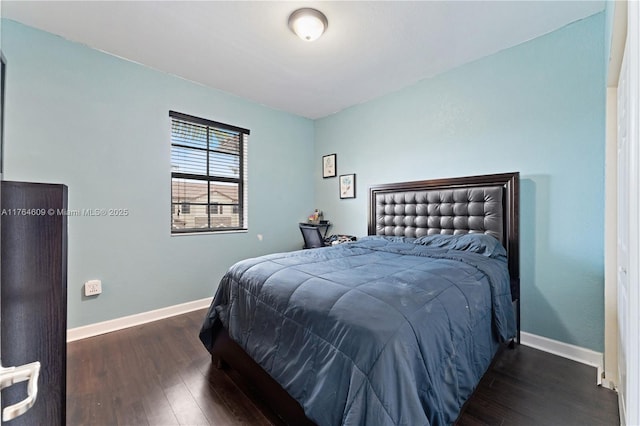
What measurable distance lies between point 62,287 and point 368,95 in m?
3.44

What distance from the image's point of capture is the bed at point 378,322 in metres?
1.04

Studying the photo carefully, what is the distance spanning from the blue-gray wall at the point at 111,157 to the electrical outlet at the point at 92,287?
0.05 m

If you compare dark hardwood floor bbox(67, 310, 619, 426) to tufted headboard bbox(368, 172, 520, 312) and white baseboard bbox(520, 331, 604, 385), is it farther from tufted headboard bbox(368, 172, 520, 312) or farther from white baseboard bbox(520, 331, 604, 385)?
tufted headboard bbox(368, 172, 520, 312)

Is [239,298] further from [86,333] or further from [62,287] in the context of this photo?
[86,333]

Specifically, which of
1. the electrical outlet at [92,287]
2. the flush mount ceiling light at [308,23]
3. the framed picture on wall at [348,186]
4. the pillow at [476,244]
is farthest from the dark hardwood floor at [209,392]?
the flush mount ceiling light at [308,23]

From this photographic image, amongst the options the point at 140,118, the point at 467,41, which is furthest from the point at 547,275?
the point at 140,118

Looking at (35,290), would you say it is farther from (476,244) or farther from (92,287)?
(476,244)

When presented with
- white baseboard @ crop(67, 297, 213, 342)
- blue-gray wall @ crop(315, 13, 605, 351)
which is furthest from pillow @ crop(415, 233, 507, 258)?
white baseboard @ crop(67, 297, 213, 342)

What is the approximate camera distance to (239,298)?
71.0 inches

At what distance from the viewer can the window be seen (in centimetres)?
308

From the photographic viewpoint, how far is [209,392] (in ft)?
5.59

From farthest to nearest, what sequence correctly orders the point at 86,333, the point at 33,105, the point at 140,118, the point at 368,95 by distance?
the point at 368,95 < the point at 140,118 < the point at 86,333 < the point at 33,105

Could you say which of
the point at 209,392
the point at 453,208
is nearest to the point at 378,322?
the point at 209,392

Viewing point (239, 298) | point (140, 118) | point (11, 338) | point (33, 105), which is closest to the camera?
point (11, 338)
